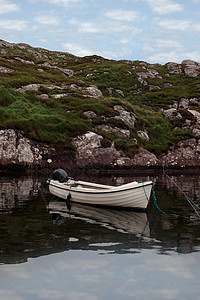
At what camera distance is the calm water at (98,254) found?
8.66m

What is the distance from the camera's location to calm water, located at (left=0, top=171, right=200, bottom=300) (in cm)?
866

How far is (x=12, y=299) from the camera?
801cm

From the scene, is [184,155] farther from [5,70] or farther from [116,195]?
[5,70]

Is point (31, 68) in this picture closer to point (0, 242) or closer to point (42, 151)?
point (42, 151)

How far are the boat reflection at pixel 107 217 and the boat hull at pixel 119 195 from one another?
1.62ft

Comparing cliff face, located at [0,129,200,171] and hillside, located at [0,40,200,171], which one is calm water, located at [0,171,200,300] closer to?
cliff face, located at [0,129,200,171]

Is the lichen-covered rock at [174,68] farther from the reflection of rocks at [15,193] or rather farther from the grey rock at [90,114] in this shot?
the reflection of rocks at [15,193]

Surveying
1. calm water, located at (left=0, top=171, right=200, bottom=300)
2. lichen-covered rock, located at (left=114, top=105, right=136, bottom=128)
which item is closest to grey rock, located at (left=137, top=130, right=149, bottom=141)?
lichen-covered rock, located at (left=114, top=105, right=136, bottom=128)

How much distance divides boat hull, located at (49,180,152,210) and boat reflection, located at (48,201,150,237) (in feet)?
1.62

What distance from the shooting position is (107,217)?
61.8 ft

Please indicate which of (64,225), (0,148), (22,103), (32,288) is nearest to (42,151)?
(0,148)

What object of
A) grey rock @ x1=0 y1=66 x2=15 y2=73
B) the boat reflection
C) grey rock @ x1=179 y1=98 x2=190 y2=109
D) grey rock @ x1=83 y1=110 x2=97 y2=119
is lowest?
the boat reflection

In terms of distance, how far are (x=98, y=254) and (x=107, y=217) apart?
7217 mm

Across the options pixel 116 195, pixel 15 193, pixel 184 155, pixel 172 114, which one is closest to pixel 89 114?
pixel 184 155
